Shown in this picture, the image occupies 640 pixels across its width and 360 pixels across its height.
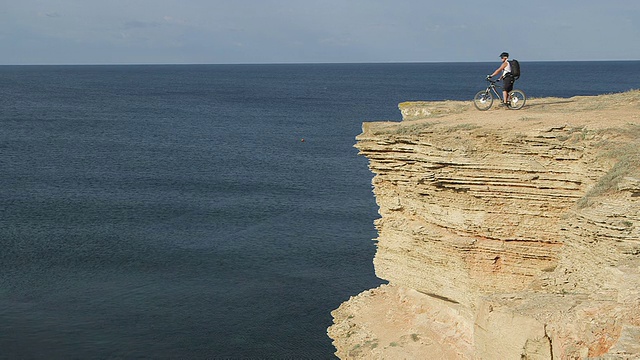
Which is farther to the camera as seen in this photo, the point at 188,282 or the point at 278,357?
the point at 188,282

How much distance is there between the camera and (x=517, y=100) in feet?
102

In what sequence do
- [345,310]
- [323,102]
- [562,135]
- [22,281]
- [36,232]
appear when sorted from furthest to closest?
[323,102] < [36,232] < [22,281] < [345,310] < [562,135]

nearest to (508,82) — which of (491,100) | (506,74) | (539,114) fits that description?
(506,74)

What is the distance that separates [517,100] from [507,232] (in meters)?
8.95

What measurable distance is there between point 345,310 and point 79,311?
14.9 m

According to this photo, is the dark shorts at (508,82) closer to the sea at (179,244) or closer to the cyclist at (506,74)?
the cyclist at (506,74)

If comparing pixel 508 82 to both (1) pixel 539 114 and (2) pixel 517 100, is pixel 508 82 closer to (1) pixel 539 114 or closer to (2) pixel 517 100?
(2) pixel 517 100

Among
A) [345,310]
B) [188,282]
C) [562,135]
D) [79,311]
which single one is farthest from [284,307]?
[562,135]

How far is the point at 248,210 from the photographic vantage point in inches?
2140

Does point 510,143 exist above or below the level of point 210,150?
above

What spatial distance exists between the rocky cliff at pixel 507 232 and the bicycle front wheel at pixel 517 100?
83 centimetres

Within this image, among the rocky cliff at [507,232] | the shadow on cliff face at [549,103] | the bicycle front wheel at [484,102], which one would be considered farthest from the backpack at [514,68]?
the shadow on cliff face at [549,103]

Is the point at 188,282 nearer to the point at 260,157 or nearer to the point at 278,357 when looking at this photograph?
the point at 278,357

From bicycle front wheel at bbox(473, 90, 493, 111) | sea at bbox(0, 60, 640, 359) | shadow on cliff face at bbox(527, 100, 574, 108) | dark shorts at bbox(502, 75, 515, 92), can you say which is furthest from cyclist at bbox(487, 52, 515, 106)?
sea at bbox(0, 60, 640, 359)
